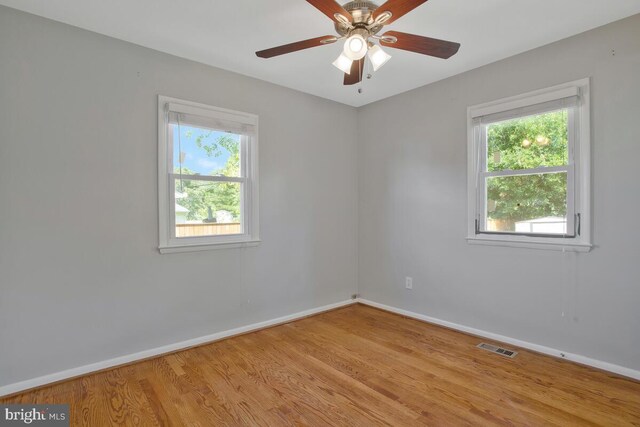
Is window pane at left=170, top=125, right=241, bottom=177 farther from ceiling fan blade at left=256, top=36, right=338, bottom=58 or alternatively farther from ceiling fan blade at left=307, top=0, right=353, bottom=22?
ceiling fan blade at left=307, top=0, right=353, bottom=22

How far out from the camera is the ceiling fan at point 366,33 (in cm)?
172

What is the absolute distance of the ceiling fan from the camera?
5.65 ft

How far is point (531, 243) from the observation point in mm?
2863

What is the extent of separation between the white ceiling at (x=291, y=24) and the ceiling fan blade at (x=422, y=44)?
15.9 inches

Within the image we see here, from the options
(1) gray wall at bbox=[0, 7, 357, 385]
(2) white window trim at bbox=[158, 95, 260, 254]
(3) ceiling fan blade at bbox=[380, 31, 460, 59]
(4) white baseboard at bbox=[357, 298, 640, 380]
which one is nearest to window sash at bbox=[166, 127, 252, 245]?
(2) white window trim at bbox=[158, 95, 260, 254]

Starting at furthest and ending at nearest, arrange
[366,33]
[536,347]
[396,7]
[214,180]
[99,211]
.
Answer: [214,180] < [536,347] < [99,211] < [366,33] < [396,7]

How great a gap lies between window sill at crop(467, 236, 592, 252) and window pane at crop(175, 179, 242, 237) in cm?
233

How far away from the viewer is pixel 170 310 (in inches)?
113

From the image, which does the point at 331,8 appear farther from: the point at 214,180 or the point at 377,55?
the point at 214,180

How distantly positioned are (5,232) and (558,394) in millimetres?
3775

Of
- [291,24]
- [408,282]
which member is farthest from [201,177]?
[408,282]

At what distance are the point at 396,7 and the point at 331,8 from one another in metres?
0.33

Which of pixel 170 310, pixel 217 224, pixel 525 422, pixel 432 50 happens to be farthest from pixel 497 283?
pixel 170 310

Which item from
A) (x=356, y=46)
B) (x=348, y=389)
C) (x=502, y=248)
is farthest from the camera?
(x=502, y=248)
